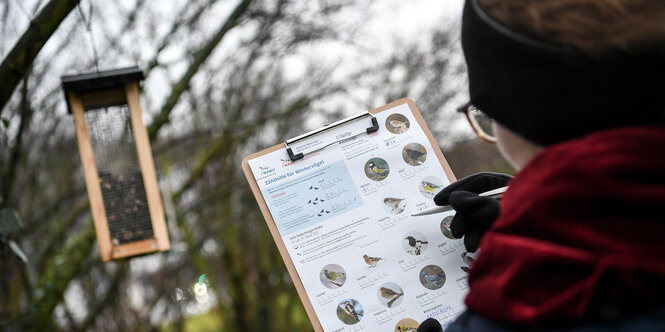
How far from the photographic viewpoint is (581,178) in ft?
2.95

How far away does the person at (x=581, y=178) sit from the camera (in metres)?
0.89

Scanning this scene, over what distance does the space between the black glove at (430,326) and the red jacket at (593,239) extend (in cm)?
62

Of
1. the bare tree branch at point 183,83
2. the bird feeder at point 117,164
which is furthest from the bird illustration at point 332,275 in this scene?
the bare tree branch at point 183,83

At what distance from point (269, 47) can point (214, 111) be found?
6.71ft

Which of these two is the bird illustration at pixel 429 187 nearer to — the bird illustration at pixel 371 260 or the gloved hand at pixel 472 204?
the gloved hand at pixel 472 204

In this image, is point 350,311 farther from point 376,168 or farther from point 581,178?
point 581,178

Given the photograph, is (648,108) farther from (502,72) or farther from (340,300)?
(340,300)

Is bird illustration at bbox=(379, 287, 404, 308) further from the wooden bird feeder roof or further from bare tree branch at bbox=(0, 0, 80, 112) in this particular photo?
the wooden bird feeder roof

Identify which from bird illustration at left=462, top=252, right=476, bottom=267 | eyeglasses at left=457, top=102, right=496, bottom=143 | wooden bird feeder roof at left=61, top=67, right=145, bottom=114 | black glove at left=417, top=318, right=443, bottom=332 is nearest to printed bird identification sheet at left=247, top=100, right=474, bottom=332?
bird illustration at left=462, top=252, right=476, bottom=267

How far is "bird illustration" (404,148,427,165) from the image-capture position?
1.83 meters

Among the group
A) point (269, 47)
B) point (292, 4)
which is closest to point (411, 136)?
point (292, 4)

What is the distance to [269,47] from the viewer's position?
19.0 ft

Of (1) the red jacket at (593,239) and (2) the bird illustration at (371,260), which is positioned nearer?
(1) the red jacket at (593,239)

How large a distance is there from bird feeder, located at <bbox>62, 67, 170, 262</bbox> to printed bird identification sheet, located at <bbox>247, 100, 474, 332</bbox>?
3.63ft
